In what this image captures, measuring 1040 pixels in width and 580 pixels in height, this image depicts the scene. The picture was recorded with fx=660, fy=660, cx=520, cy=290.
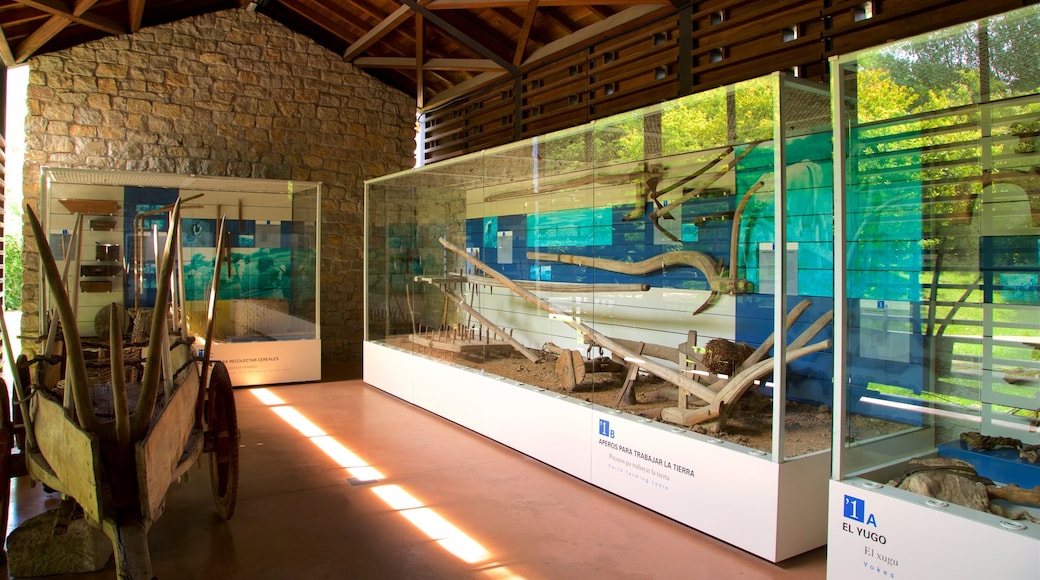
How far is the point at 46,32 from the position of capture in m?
7.71

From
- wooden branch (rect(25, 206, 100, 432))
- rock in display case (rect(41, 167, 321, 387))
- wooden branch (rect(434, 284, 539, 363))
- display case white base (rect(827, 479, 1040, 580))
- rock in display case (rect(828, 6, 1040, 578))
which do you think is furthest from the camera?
rock in display case (rect(41, 167, 321, 387))

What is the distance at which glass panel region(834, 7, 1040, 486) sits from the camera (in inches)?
97.9

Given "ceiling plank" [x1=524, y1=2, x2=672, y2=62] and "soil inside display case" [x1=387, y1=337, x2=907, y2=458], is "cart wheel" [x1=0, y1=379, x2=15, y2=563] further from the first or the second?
"ceiling plank" [x1=524, y1=2, x2=672, y2=62]

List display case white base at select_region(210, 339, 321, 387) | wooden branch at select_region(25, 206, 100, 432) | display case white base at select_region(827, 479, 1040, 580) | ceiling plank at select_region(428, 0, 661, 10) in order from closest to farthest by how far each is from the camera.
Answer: wooden branch at select_region(25, 206, 100, 432) < display case white base at select_region(827, 479, 1040, 580) < ceiling plank at select_region(428, 0, 661, 10) < display case white base at select_region(210, 339, 321, 387)

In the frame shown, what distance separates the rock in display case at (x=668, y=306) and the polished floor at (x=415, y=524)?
187 millimetres

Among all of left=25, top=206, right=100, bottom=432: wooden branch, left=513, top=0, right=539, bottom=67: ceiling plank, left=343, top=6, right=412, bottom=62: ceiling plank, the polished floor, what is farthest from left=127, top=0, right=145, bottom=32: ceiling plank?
left=25, top=206, right=100, bottom=432: wooden branch

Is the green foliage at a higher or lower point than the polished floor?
higher

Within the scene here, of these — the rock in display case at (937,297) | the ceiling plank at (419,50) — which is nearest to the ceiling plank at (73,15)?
the ceiling plank at (419,50)

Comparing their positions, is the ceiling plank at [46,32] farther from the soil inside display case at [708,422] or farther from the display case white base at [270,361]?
the soil inside display case at [708,422]

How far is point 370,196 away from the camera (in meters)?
7.92

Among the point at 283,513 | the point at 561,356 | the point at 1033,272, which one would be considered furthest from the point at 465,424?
the point at 1033,272

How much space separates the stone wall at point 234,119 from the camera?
8.19m

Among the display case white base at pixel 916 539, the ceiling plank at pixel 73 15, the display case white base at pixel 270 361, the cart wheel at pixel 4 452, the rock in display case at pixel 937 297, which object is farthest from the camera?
the display case white base at pixel 270 361

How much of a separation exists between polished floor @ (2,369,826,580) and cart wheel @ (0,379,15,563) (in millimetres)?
562
